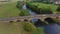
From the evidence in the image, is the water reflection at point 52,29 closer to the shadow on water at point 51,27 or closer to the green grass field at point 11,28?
the shadow on water at point 51,27

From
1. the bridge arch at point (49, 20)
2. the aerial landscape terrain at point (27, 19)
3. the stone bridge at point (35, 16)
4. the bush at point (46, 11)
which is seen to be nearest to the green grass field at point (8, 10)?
the aerial landscape terrain at point (27, 19)

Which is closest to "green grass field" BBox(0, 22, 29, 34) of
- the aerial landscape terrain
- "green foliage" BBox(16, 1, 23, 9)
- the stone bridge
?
the aerial landscape terrain

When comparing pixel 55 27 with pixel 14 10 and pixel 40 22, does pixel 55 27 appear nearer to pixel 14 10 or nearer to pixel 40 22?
pixel 40 22

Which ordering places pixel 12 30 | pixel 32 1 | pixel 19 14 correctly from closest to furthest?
pixel 12 30, pixel 19 14, pixel 32 1

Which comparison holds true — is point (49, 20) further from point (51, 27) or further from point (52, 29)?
point (52, 29)

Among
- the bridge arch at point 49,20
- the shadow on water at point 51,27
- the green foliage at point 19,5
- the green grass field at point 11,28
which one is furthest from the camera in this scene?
the green foliage at point 19,5

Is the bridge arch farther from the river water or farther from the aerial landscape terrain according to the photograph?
the river water

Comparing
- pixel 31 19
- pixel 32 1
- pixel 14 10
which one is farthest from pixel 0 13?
pixel 32 1
